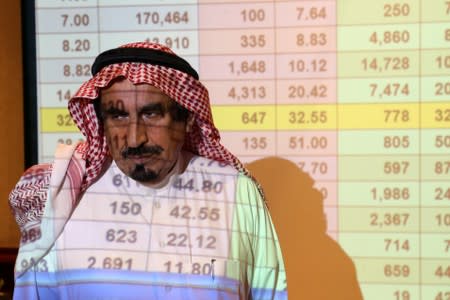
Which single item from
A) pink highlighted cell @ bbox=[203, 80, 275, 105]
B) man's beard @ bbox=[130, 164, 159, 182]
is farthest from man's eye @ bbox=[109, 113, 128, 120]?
pink highlighted cell @ bbox=[203, 80, 275, 105]

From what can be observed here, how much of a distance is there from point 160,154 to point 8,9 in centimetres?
104

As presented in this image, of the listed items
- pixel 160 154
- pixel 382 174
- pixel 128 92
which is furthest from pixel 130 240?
pixel 382 174

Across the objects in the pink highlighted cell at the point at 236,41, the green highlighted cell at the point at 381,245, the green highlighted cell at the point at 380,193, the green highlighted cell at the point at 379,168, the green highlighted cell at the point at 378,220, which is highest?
the pink highlighted cell at the point at 236,41

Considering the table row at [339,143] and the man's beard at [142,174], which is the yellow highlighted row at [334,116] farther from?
the man's beard at [142,174]

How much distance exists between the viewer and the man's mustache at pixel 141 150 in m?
1.14

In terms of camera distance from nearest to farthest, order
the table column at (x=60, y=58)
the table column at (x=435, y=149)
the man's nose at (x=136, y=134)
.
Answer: the man's nose at (x=136, y=134) < the table column at (x=435, y=149) < the table column at (x=60, y=58)

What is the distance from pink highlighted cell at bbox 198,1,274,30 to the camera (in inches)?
65.6

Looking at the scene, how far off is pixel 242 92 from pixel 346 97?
1.11 ft

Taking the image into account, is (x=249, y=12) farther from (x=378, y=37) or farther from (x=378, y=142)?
(x=378, y=142)

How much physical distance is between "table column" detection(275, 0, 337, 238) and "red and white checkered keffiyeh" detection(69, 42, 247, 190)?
1.51 ft

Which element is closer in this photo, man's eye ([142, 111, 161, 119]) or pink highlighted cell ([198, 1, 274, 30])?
man's eye ([142, 111, 161, 119])

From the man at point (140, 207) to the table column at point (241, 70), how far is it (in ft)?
1.42

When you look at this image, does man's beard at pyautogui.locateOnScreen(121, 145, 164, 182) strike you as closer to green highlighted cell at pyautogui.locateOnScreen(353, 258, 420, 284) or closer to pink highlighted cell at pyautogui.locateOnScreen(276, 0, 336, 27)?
pink highlighted cell at pyautogui.locateOnScreen(276, 0, 336, 27)

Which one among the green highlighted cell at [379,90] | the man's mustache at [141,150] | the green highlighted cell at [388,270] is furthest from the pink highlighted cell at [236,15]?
the green highlighted cell at [388,270]
